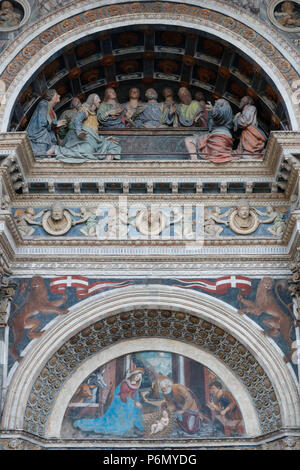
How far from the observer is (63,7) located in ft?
59.8

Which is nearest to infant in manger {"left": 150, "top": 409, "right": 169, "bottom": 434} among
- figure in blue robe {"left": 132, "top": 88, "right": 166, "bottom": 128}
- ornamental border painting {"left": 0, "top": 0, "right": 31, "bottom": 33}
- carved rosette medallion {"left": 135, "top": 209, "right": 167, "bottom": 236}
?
carved rosette medallion {"left": 135, "top": 209, "right": 167, "bottom": 236}

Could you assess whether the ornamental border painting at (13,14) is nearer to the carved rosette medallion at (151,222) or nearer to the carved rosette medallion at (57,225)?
the carved rosette medallion at (57,225)

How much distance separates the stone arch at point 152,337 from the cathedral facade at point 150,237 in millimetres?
32

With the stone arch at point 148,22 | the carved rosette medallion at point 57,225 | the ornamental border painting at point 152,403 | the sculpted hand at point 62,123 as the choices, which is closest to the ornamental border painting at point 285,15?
the stone arch at point 148,22

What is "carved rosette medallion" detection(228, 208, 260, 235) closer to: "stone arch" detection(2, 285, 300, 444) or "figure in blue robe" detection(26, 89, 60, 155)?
"stone arch" detection(2, 285, 300, 444)

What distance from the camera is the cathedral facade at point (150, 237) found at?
53.5ft

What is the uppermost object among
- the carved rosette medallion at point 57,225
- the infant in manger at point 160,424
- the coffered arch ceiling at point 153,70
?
the coffered arch ceiling at point 153,70

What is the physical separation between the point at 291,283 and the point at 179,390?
311 centimetres

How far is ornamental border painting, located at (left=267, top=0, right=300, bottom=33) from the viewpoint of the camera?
18.1 meters

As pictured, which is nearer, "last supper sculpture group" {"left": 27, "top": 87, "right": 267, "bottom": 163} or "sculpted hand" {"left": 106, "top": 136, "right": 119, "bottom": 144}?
"last supper sculpture group" {"left": 27, "top": 87, "right": 267, "bottom": 163}

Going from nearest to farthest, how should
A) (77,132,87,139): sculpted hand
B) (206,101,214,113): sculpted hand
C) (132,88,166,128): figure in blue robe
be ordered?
1. (77,132,87,139): sculpted hand
2. (206,101,214,113): sculpted hand
3. (132,88,166,128): figure in blue robe

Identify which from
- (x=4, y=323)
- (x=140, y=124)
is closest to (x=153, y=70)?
(x=140, y=124)

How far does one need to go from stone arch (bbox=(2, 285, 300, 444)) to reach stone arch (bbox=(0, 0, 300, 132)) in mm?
4650
